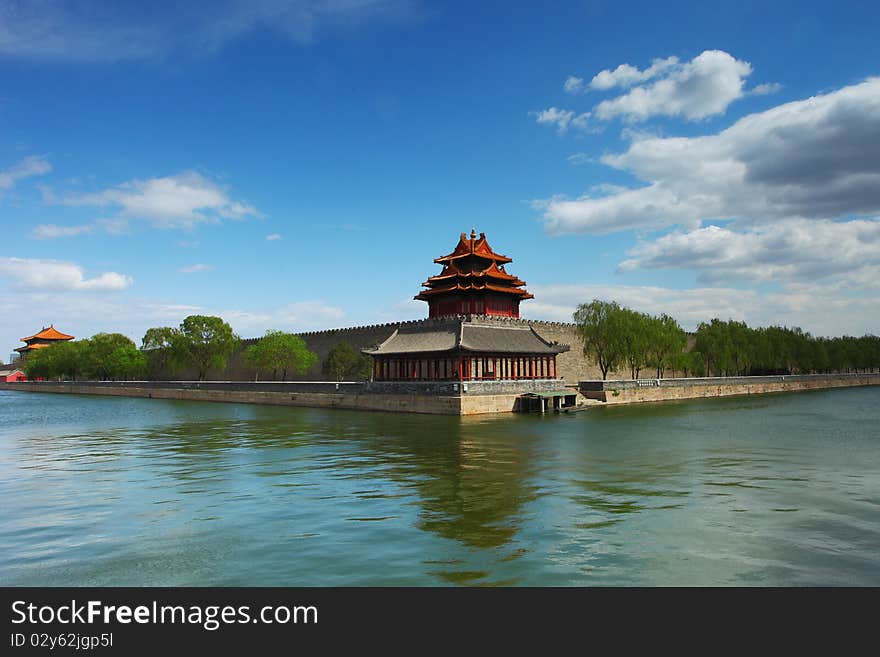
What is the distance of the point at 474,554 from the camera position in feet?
37.3

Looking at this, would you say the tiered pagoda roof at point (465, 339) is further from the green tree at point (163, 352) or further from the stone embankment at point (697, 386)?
the green tree at point (163, 352)

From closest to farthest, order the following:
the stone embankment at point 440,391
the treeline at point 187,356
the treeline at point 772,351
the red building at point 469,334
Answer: the stone embankment at point 440,391, the red building at point 469,334, the treeline at point 187,356, the treeline at point 772,351

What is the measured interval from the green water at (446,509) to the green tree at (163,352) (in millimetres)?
44649

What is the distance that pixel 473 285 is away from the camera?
2018 inches

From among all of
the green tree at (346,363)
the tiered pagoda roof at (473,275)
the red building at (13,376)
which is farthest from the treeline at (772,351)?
the red building at (13,376)

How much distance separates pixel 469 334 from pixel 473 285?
606cm

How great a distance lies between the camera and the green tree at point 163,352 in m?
74.9

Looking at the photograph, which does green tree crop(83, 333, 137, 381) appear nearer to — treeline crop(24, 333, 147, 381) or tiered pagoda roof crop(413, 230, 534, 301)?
treeline crop(24, 333, 147, 381)

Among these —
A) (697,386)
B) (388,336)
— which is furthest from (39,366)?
(697,386)

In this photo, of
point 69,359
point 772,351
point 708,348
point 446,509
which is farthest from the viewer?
point 69,359

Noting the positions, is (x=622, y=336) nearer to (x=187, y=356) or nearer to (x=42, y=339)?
(x=187, y=356)
